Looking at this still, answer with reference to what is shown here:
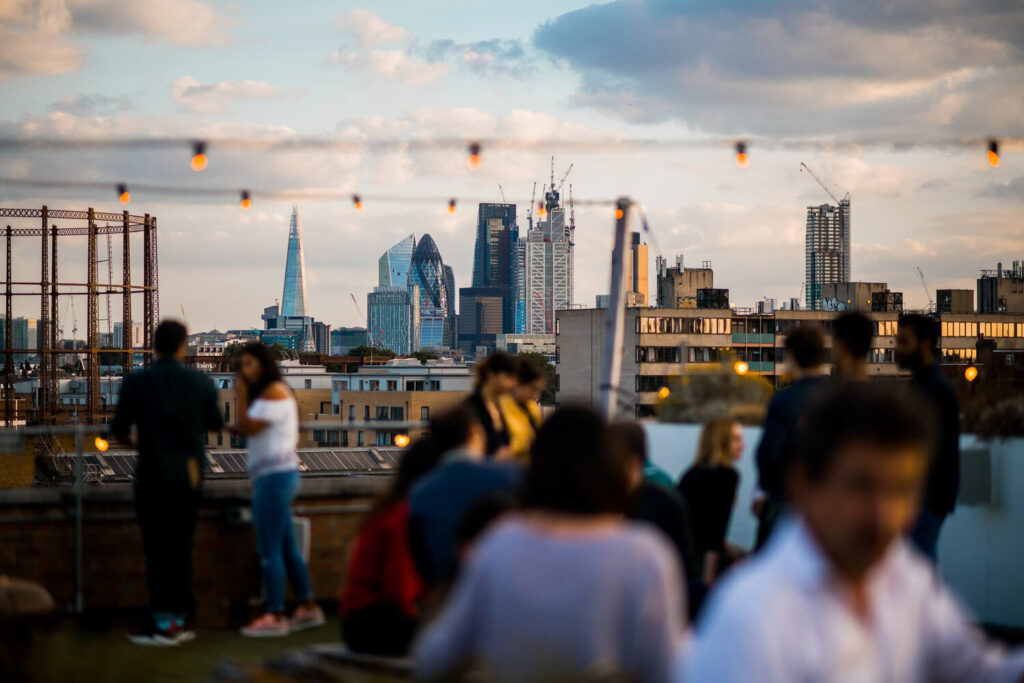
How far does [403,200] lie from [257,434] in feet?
28.4

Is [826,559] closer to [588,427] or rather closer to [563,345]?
[588,427]

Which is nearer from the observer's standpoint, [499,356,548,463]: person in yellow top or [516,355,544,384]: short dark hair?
[499,356,548,463]: person in yellow top

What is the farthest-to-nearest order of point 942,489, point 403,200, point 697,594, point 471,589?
point 403,200
point 942,489
point 697,594
point 471,589

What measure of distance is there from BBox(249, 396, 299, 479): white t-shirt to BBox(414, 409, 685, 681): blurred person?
4.15 metres

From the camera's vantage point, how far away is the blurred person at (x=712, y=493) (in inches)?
209

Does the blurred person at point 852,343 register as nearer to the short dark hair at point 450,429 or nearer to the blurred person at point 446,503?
the short dark hair at point 450,429

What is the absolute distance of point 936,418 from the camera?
5078 millimetres

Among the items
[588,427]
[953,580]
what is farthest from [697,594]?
[953,580]

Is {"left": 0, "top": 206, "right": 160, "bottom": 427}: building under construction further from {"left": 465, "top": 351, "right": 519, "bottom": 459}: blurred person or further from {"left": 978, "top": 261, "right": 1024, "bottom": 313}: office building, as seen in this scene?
{"left": 978, "top": 261, "right": 1024, "bottom": 313}: office building

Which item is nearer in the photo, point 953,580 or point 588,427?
point 588,427

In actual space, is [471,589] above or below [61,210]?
below

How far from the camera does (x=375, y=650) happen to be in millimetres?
4090

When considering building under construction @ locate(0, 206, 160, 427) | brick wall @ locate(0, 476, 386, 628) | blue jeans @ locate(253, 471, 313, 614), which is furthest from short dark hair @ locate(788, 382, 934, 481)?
building under construction @ locate(0, 206, 160, 427)

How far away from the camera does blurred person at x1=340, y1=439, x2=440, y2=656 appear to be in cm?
411
